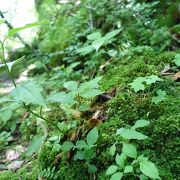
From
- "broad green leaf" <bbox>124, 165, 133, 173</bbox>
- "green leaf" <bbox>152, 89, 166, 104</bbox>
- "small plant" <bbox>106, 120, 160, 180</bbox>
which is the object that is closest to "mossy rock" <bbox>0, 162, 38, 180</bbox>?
"small plant" <bbox>106, 120, 160, 180</bbox>

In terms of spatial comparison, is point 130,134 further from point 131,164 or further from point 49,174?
point 49,174

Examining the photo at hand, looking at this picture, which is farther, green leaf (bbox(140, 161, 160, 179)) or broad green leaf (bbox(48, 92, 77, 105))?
broad green leaf (bbox(48, 92, 77, 105))

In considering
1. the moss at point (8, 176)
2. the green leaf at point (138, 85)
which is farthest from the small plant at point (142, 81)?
the moss at point (8, 176)

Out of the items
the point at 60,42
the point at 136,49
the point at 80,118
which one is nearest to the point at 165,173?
the point at 80,118

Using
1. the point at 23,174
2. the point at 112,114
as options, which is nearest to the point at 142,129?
the point at 112,114

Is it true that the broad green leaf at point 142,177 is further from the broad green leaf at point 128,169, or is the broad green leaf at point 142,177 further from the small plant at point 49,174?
the small plant at point 49,174

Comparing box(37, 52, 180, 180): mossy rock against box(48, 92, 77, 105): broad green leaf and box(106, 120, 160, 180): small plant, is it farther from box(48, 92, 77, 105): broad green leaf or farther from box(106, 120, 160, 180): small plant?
box(48, 92, 77, 105): broad green leaf

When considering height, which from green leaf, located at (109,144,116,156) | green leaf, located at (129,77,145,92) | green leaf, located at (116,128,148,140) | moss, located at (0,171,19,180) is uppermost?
green leaf, located at (129,77,145,92)

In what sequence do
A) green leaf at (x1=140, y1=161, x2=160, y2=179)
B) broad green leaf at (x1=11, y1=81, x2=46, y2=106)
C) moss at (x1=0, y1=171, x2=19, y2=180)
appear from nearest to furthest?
green leaf at (x1=140, y1=161, x2=160, y2=179), broad green leaf at (x1=11, y1=81, x2=46, y2=106), moss at (x1=0, y1=171, x2=19, y2=180)
